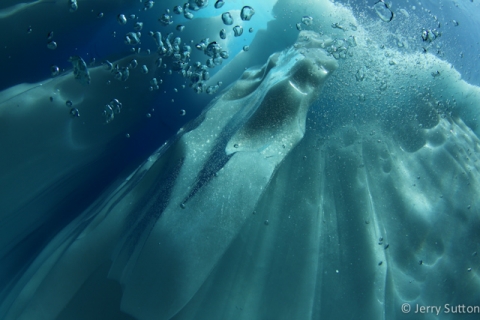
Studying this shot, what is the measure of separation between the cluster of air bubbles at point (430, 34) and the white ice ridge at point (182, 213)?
4.02ft

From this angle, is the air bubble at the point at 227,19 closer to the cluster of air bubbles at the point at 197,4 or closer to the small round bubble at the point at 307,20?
the cluster of air bubbles at the point at 197,4

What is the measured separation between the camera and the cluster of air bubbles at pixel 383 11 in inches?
91.4

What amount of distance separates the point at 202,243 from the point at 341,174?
4.11ft

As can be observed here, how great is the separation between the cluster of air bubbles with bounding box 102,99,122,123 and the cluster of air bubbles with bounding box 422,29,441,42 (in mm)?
2818

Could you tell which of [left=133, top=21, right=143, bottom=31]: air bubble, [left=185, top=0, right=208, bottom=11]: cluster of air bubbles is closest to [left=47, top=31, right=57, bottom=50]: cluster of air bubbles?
[left=133, top=21, right=143, bottom=31]: air bubble

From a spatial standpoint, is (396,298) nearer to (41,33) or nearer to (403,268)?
(403,268)

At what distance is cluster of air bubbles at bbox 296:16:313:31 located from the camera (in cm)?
246

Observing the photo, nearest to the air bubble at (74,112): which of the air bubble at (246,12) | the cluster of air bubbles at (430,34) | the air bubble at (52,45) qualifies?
the air bubble at (52,45)

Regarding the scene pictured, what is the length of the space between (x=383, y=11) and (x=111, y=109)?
2.42 m

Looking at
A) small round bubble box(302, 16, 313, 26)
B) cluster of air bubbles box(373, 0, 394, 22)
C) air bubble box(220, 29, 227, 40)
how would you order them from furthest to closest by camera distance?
small round bubble box(302, 16, 313, 26) → cluster of air bubbles box(373, 0, 394, 22) → air bubble box(220, 29, 227, 40)

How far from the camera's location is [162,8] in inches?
80.4

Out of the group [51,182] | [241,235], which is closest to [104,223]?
[51,182]

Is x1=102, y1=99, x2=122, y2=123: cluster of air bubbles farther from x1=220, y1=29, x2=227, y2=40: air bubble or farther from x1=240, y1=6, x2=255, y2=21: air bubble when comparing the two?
x1=240, y1=6, x2=255, y2=21: air bubble

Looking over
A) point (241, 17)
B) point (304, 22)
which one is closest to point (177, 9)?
point (241, 17)
